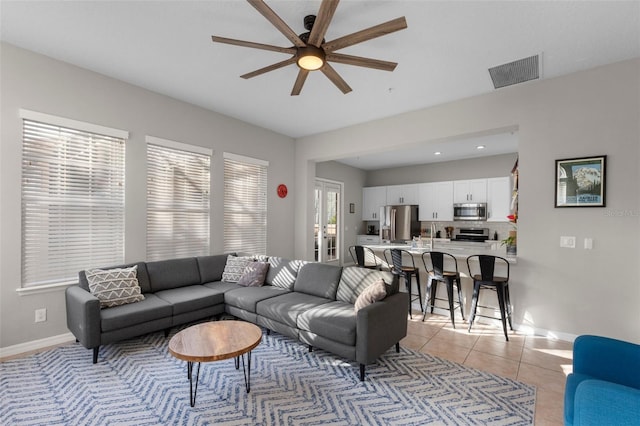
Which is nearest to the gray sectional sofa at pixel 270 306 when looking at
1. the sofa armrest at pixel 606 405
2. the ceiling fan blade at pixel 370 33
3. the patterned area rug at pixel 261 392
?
the patterned area rug at pixel 261 392

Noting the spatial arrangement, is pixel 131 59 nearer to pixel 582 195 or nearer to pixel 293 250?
pixel 293 250

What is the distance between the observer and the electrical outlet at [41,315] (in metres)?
3.03

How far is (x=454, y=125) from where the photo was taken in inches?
157

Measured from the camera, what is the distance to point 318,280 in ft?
11.6

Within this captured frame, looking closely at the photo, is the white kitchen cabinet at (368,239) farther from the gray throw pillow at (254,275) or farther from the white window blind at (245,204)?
the gray throw pillow at (254,275)

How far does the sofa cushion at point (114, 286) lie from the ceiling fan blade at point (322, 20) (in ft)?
9.93

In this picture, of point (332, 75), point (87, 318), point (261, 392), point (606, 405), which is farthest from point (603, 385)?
point (87, 318)

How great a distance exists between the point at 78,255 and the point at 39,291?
466mm

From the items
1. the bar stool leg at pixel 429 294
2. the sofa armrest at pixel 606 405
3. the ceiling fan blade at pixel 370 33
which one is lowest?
the bar stool leg at pixel 429 294

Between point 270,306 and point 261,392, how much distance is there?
98cm

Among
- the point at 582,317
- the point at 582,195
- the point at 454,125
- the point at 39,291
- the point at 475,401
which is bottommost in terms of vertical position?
the point at 475,401

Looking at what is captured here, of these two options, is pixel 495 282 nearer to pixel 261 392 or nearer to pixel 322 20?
pixel 261 392

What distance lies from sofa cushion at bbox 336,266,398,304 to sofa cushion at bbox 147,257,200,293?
6.76ft

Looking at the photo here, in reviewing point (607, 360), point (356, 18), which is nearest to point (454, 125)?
point (356, 18)
